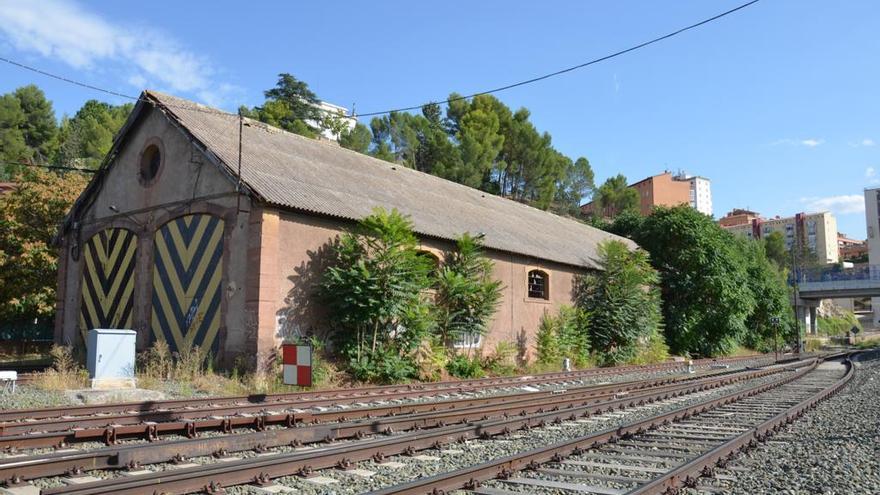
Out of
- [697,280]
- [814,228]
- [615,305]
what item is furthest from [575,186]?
[814,228]

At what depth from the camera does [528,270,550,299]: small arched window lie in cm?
2430

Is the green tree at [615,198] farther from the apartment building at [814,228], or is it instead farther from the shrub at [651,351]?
the apartment building at [814,228]

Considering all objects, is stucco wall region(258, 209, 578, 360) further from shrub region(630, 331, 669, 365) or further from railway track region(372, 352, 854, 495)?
shrub region(630, 331, 669, 365)

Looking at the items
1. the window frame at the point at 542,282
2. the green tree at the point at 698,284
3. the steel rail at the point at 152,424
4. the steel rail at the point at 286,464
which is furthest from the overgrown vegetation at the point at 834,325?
the steel rail at the point at 152,424

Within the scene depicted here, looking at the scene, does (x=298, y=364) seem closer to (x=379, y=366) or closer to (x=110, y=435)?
(x=110, y=435)

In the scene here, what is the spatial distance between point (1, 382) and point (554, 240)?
20.7 m

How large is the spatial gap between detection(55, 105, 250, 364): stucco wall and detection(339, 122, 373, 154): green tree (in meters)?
39.0

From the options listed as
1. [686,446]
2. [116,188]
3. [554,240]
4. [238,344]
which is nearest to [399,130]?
[554,240]

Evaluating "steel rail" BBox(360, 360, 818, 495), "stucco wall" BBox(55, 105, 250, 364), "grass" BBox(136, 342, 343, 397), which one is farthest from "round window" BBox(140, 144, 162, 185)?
"steel rail" BBox(360, 360, 818, 495)

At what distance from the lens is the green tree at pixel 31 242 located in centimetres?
2556

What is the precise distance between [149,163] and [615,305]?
17.5 meters

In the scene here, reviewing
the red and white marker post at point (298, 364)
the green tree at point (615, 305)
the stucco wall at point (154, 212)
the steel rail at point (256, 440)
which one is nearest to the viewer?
the steel rail at point (256, 440)

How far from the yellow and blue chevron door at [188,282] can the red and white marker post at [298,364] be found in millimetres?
4976

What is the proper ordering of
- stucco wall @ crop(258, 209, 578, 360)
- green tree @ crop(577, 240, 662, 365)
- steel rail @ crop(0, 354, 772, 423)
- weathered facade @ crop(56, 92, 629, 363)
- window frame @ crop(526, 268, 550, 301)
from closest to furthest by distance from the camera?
steel rail @ crop(0, 354, 772, 423)
stucco wall @ crop(258, 209, 578, 360)
weathered facade @ crop(56, 92, 629, 363)
window frame @ crop(526, 268, 550, 301)
green tree @ crop(577, 240, 662, 365)
